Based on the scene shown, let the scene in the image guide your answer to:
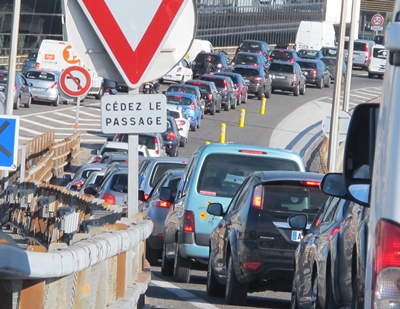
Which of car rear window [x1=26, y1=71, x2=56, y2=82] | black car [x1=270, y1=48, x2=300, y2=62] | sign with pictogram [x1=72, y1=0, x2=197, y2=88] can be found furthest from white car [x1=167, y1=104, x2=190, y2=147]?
sign with pictogram [x1=72, y1=0, x2=197, y2=88]

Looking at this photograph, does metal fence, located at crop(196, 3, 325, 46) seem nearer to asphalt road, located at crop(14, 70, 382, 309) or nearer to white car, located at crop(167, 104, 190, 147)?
asphalt road, located at crop(14, 70, 382, 309)

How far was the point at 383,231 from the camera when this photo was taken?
4148mm

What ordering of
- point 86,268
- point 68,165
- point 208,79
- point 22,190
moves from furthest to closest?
1. point 208,79
2. point 68,165
3. point 22,190
4. point 86,268

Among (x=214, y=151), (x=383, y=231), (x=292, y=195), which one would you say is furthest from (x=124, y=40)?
(x=214, y=151)

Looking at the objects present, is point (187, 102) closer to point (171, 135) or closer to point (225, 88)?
point (171, 135)

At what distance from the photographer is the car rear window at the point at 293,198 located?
12.8 meters

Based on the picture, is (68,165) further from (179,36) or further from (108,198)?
(179,36)

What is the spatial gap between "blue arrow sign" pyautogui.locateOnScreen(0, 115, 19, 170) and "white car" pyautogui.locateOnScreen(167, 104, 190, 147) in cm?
2862

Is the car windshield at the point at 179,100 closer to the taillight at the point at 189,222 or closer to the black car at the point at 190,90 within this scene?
the black car at the point at 190,90

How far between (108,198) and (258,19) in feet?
306

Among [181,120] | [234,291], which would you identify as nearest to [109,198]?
[234,291]

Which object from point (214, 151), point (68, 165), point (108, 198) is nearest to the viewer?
point (214, 151)

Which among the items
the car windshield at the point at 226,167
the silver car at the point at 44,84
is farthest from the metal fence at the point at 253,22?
the car windshield at the point at 226,167

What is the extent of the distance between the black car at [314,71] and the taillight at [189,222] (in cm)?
5908
